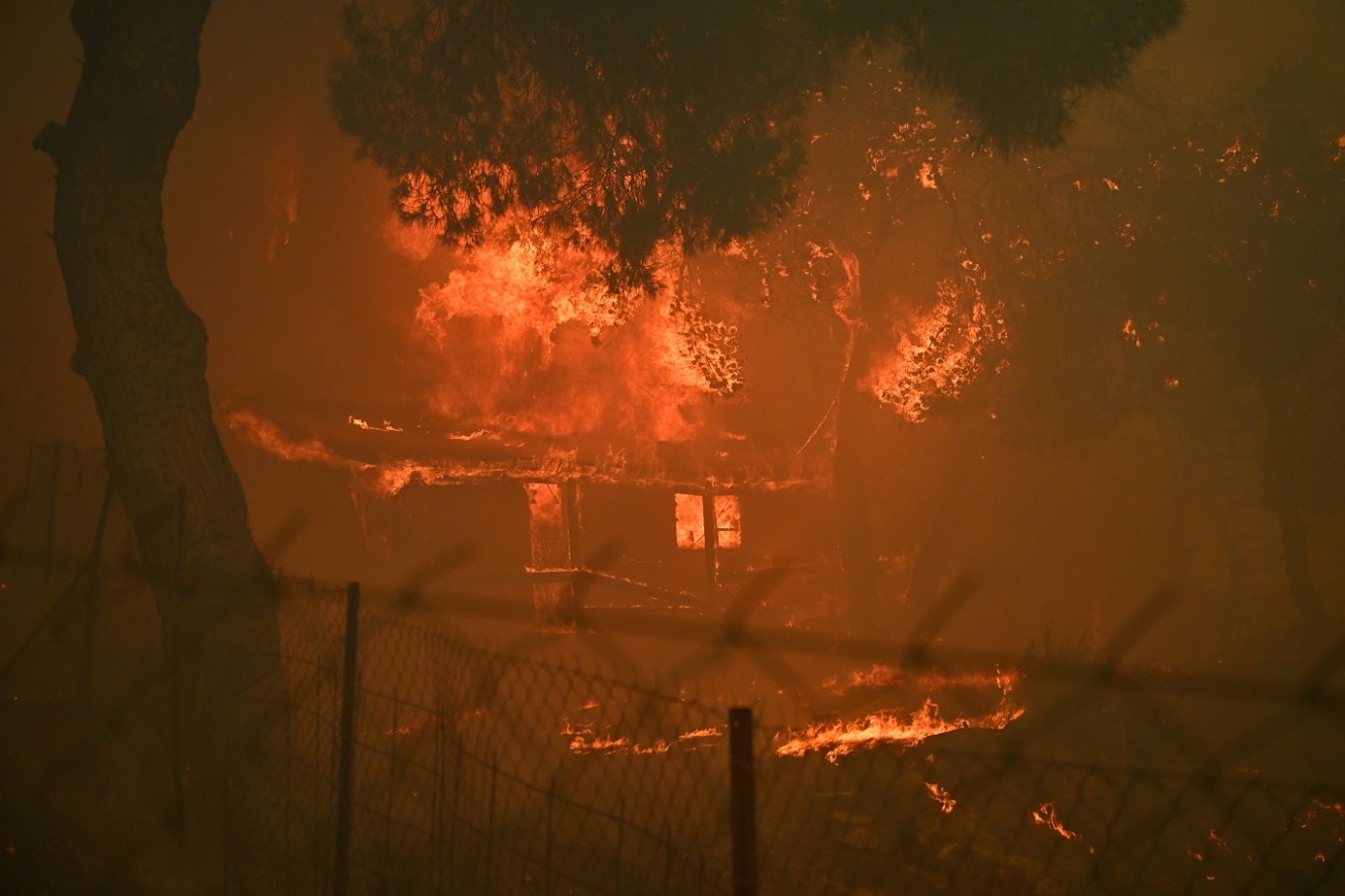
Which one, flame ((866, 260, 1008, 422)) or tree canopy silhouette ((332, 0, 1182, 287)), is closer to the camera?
tree canopy silhouette ((332, 0, 1182, 287))

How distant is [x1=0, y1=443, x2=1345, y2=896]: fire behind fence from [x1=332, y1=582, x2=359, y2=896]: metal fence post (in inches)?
0.5

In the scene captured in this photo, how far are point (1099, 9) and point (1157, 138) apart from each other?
388 inches

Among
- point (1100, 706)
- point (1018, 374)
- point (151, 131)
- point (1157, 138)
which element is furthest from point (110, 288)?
point (1157, 138)

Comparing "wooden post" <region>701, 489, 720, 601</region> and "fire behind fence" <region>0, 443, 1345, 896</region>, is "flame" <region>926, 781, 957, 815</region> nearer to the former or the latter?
"fire behind fence" <region>0, 443, 1345, 896</region>

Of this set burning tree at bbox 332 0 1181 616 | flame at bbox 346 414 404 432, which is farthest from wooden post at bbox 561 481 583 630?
burning tree at bbox 332 0 1181 616

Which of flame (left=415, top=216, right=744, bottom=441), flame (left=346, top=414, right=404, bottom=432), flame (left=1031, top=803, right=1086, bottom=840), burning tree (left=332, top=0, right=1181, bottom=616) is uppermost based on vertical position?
burning tree (left=332, top=0, right=1181, bottom=616)

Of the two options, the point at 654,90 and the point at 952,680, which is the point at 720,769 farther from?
the point at 654,90

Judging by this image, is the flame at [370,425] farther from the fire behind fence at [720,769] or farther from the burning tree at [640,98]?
the burning tree at [640,98]

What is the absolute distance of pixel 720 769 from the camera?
9.22 metres

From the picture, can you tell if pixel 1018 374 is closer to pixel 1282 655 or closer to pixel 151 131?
pixel 1282 655

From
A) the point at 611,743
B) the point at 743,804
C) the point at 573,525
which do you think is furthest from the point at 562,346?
the point at 743,804

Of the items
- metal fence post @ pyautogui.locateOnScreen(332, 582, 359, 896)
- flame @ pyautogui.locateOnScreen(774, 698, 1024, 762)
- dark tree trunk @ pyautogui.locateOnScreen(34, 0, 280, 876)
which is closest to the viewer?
metal fence post @ pyautogui.locateOnScreen(332, 582, 359, 896)

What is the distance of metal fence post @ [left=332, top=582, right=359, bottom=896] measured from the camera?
3645mm

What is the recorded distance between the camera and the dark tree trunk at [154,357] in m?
6.14
